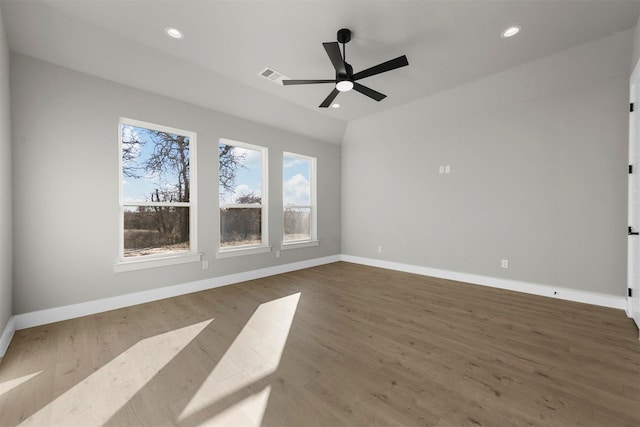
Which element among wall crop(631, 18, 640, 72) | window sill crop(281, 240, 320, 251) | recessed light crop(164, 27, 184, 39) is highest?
recessed light crop(164, 27, 184, 39)

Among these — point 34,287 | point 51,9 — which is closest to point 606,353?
point 34,287

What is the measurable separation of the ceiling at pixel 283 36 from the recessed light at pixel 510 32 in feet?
0.16

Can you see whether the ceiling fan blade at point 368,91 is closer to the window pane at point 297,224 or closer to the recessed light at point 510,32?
the recessed light at point 510,32

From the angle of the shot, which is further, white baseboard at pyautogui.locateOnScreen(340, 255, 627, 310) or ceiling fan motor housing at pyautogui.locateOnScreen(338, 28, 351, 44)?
white baseboard at pyautogui.locateOnScreen(340, 255, 627, 310)

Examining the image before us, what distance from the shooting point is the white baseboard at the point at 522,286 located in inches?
125

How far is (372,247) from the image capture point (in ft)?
18.3

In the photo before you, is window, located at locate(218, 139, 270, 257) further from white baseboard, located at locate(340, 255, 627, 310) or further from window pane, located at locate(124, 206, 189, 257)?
white baseboard, located at locate(340, 255, 627, 310)

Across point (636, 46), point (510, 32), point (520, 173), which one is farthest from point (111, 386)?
point (636, 46)

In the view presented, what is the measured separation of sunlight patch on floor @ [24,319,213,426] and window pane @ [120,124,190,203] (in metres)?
1.96

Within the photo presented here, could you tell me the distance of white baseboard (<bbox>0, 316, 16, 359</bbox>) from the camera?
2.14 meters

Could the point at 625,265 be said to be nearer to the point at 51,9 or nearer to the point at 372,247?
the point at 372,247

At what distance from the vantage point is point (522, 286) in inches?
148

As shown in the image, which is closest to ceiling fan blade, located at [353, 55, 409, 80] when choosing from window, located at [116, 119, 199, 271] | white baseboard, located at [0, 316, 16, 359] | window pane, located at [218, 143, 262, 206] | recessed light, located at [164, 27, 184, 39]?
recessed light, located at [164, 27, 184, 39]

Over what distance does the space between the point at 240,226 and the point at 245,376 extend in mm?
2908
